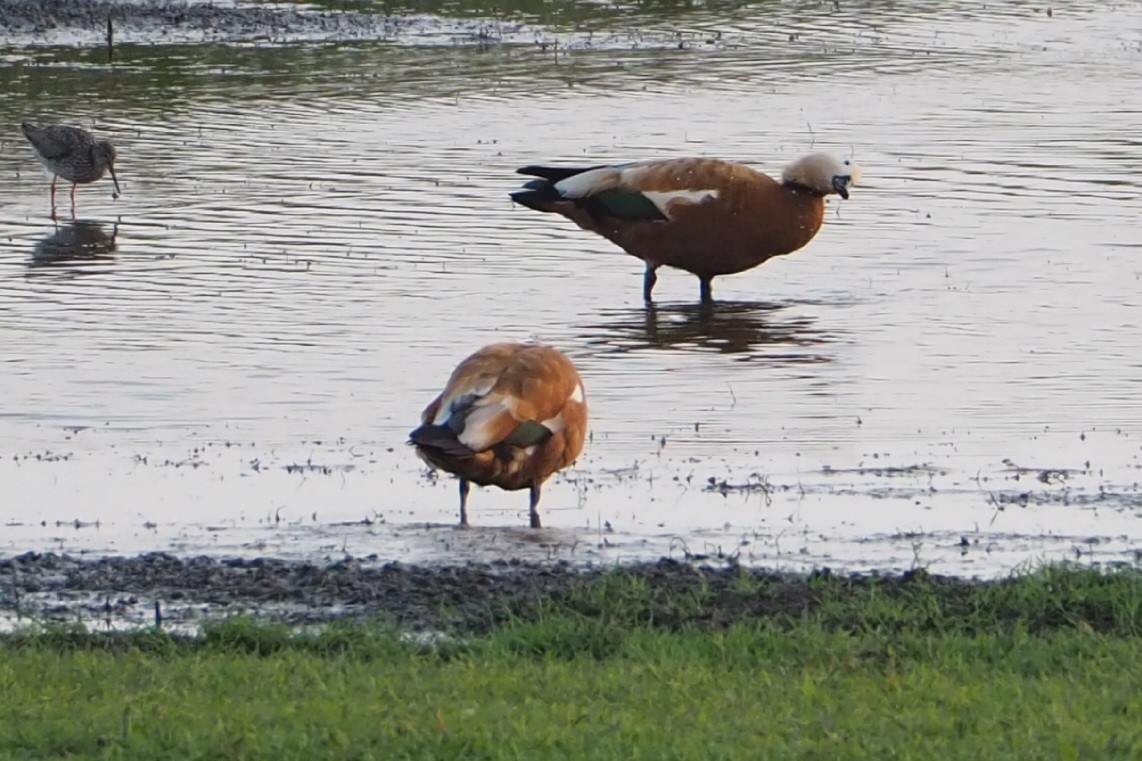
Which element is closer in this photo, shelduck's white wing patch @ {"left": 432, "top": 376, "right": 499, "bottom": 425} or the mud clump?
shelduck's white wing patch @ {"left": 432, "top": 376, "right": 499, "bottom": 425}

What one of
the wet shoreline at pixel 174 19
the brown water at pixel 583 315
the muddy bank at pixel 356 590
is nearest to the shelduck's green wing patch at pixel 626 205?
the brown water at pixel 583 315

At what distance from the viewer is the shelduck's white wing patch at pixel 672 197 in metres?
14.4

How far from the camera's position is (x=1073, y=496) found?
30.0ft

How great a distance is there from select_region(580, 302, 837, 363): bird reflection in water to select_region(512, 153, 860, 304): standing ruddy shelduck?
0.37 m

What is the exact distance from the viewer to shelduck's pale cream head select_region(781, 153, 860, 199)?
46.7ft

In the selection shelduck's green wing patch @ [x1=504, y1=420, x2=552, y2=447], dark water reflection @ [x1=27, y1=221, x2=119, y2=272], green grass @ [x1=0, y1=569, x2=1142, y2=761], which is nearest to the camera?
green grass @ [x1=0, y1=569, x2=1142, y2=761]

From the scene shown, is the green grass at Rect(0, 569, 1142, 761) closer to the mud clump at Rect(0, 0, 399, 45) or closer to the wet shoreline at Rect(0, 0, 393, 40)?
the mud clump at Rect(0, 0, 399, 45)

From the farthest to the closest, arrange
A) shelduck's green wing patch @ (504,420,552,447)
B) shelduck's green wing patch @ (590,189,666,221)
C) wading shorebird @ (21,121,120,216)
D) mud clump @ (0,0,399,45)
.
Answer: mud clump @ (0,0,399,45) < wading shorebird @ (21,121,120,216) < shelduck's green wing patch @ (590,189,666,221) < shelduck's green wing patch @ (504,420,552,447)

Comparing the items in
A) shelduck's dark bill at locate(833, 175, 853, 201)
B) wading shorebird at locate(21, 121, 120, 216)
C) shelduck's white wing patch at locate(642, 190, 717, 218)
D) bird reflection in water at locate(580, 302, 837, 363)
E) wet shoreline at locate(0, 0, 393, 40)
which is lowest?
bird reflection in water at locate(580, 302, 837, 363)

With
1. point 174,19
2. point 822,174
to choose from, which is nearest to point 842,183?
point 822,174

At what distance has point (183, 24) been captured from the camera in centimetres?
3061

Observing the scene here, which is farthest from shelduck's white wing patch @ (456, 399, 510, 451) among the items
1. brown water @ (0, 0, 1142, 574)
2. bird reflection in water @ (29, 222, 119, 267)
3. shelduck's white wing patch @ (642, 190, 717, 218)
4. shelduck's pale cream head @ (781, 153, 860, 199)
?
bird reflection in water @ (29, 222, 119, 267)

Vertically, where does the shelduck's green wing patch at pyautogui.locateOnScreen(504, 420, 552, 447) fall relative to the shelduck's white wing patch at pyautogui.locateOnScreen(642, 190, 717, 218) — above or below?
below

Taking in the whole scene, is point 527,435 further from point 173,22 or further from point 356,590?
point 173,22
